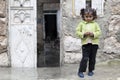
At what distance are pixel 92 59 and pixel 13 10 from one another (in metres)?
2.17

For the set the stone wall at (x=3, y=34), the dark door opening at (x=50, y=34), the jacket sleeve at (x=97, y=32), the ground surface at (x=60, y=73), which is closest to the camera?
the jacket sleeve at (x=97, y=32)

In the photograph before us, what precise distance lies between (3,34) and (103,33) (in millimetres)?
2214

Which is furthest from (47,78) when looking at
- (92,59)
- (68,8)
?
(68,8)

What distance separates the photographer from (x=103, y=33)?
27.7 ft

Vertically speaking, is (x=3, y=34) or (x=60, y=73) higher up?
(x=3, y=34)

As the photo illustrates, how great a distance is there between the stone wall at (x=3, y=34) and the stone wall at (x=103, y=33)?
1281 mm

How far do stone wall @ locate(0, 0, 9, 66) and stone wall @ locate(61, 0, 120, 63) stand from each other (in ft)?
4.20

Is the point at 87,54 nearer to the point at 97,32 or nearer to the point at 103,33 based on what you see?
the point at 97,32

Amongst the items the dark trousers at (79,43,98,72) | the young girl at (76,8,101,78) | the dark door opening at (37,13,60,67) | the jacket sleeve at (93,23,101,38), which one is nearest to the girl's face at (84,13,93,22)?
the young girl at (76,8,101,78)

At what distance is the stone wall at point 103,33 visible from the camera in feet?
27.5

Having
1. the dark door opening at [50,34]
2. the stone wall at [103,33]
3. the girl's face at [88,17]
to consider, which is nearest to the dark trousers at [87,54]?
the girl's face at [88,17]

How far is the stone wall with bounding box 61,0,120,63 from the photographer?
8391mm

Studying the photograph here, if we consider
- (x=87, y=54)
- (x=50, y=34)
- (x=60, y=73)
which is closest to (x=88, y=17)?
(x=87, y=54)

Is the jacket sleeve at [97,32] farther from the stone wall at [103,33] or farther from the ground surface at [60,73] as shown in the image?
the stone wall at [103,33]
